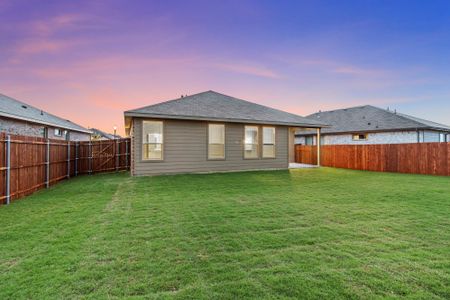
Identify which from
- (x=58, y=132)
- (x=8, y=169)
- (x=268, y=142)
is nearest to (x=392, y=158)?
(x=268, y=142)

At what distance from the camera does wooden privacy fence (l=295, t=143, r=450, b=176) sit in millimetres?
11814

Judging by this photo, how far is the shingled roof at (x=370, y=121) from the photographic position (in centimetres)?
1743

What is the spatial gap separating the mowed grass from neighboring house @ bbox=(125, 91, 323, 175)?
5308 millimetres

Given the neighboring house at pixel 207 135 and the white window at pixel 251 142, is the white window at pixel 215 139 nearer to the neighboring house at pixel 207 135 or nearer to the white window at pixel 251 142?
the neighboring house at pixel 207 135

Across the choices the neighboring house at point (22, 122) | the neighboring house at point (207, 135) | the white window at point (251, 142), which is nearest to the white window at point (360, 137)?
the neighboring house at point (207, 135)

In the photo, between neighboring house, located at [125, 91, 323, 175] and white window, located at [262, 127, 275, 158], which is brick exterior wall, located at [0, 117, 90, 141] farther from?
white window, located at [262, 127, 275, 158]

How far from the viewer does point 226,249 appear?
9.86ft

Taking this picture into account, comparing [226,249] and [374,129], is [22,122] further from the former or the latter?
[374,129]

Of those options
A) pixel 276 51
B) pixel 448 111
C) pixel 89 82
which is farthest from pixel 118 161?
pixel 448 111

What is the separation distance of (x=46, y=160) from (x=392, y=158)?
54.0 feet

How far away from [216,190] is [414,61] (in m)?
15.2

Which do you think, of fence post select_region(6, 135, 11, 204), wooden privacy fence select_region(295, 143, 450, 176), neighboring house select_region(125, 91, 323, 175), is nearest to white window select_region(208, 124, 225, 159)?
neighboring house select_region(125, 91, 323, 175)

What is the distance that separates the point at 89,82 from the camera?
13.9 meters

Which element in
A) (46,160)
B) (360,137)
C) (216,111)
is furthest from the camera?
(360,137)
